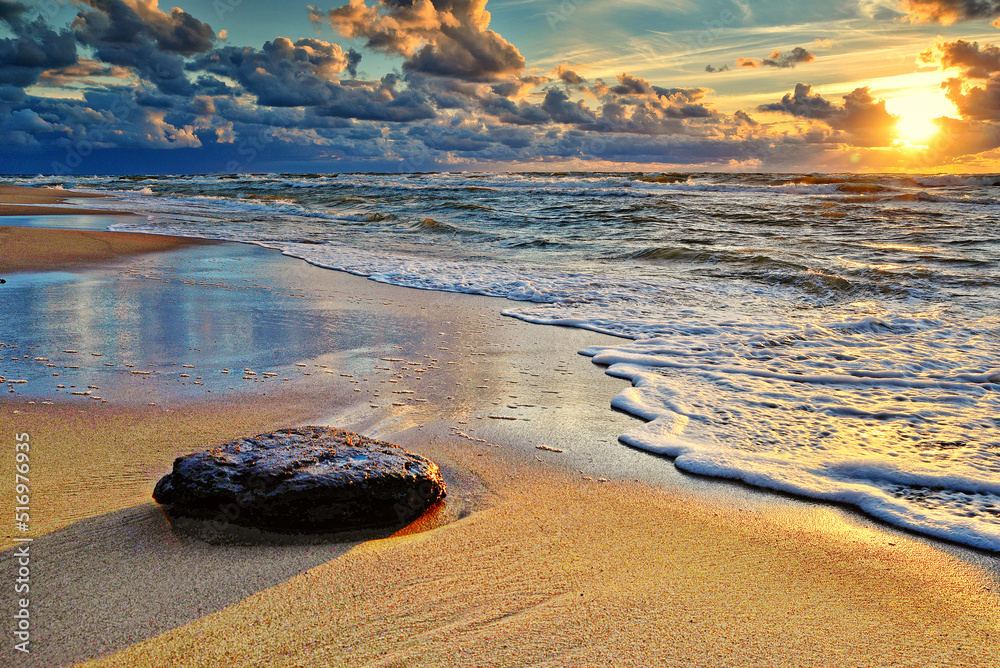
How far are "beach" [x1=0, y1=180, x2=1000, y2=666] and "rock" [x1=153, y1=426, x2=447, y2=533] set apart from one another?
0.10m

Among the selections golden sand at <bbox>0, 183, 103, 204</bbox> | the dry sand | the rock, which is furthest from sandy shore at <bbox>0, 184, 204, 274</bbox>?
golden sand at <bbox>0, 183, 103, 204</bbox>

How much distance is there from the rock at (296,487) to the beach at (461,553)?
0.32ft

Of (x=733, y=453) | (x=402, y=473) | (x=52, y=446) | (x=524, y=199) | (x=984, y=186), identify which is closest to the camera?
(x=402, y=473)

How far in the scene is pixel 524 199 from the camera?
2780 centimetres

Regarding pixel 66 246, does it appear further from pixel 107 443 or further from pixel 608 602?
pixel 608 602

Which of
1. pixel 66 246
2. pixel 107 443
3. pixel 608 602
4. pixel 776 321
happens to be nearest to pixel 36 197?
pixel 66 246

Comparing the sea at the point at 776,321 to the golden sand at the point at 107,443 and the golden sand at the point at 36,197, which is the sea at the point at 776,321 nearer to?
the golden sand at the point at 107,443

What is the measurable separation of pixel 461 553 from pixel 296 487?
2.16ft

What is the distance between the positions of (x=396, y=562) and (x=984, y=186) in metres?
41.9

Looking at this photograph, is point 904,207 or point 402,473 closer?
point 402,473

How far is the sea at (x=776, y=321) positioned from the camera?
3.17 m

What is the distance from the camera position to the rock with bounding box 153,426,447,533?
2252 millimetres

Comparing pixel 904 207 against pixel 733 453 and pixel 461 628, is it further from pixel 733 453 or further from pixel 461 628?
pixel 461 628

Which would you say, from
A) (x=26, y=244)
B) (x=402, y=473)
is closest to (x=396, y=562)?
(x=402, y=473)
